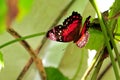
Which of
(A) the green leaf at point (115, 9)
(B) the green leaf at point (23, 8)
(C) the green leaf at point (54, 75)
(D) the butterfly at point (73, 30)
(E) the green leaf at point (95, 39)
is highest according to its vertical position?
(B) the green leaf at point (23, 8)

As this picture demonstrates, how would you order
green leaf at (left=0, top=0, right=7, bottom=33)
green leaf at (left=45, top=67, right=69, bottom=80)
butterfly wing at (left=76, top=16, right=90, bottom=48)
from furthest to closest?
green leaf at (left=45, top=67, right=69, bottom=80)
butterfly wing at (left=76, top=16, right=90, bottom=48)
green leaf at (left=0, top=0, right=7, bottom=33)

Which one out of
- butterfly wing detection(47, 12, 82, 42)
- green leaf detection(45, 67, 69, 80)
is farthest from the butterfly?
green leaf detection(45, 67, 69, 80)

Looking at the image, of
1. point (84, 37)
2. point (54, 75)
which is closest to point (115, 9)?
point (84, 37)

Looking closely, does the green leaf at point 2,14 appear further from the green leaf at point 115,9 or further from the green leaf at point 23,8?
the green leaf at point 115,9

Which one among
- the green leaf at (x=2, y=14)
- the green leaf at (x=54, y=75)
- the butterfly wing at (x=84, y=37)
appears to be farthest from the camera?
the green leaf at (x=54, y=75)

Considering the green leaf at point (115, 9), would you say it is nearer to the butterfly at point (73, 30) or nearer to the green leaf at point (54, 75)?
the butterfly at point (73, 30)

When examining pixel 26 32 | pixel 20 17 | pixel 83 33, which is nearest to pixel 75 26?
pixel 83 33

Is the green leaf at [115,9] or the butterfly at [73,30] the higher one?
the butterfly at [73,30]

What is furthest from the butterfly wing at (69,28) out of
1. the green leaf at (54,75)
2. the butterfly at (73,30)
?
the green leaf at (54,75)

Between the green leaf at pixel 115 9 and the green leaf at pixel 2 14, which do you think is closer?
the green leaf at pixel 2 14

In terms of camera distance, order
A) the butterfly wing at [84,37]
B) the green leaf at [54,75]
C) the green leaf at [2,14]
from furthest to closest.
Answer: the green leaf at [54,75] < the butterfly wing at [84,37] < the green leaf at [2,14]

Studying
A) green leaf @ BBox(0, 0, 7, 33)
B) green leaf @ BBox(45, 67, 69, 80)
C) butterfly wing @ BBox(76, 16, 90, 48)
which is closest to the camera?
green leaf @ BBox(0, 0, 7, 33)

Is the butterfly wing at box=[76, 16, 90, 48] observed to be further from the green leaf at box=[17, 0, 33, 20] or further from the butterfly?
the green leaf at box=[17, 0, 33, 20]
